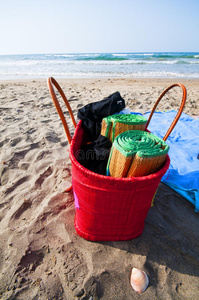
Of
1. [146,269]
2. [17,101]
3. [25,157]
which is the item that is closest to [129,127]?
[146,269]

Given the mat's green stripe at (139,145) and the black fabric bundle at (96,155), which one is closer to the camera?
the mat's green stripe at (139,145)

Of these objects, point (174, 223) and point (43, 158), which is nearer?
point (174, 223)

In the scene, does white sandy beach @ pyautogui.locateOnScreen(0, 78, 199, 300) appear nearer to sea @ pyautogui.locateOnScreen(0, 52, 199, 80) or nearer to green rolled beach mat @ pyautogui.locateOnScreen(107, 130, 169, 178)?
green rolled beach mat @ pyautogui.locateOnScreen(107, 130, 169, 178)

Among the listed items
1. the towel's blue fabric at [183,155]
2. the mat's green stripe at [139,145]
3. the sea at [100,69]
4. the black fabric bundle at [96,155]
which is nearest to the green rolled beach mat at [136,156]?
the mat's green stripe at [139,145]

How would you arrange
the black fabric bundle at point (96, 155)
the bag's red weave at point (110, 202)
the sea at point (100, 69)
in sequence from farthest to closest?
the sea at point (100, 69), the black fabric bundle at point (96, 155), the bag's red weave at point (110, 202)

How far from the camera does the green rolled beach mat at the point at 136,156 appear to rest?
1.07 meters

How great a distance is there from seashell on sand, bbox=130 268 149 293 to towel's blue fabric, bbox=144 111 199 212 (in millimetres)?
Answer: 888

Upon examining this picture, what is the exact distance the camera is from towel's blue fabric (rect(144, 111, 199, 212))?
77.2 inches

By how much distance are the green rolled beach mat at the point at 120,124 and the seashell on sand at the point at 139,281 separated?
107 cm

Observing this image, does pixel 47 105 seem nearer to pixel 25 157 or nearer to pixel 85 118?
pixel 25 157

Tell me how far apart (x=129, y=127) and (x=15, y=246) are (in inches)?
53.0

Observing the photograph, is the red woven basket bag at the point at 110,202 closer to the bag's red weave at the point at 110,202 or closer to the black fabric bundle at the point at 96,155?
the bag's red weave at the point at 110,202

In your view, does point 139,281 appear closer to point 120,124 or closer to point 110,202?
point 110,202

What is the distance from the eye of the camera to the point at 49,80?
129 cm
